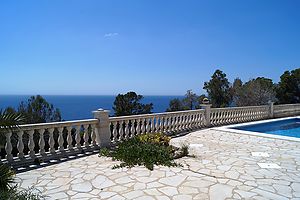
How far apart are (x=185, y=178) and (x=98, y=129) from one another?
3.67 metres

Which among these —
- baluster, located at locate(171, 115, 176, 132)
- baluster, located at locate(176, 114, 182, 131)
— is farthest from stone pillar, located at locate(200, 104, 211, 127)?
baluster, located at locate(171, 115, 176, 132)

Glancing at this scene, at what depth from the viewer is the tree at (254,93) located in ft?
72.4

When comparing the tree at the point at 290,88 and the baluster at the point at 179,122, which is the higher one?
the tree at the point at 290,88

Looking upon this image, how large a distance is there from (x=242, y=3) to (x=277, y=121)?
761 centimetres

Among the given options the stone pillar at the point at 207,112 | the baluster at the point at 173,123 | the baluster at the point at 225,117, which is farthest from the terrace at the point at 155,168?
the baluster at the point at 225,117

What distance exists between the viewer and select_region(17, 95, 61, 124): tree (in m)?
10.8

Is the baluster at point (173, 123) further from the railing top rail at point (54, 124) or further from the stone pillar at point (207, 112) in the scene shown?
the railing top rail at point (54, 124)

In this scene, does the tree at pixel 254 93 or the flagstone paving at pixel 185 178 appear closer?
the flagstone paving at pixel 185 178

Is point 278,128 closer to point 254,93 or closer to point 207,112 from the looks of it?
point 207,112

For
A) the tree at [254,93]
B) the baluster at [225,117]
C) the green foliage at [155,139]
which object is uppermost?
the tree at [254,93]

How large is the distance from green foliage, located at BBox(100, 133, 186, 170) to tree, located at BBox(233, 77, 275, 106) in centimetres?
1652

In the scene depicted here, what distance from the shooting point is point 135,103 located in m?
16.8

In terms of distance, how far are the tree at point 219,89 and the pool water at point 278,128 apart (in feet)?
25.6

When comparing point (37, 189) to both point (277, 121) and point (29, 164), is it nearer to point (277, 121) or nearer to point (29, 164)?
point (29, 164)
